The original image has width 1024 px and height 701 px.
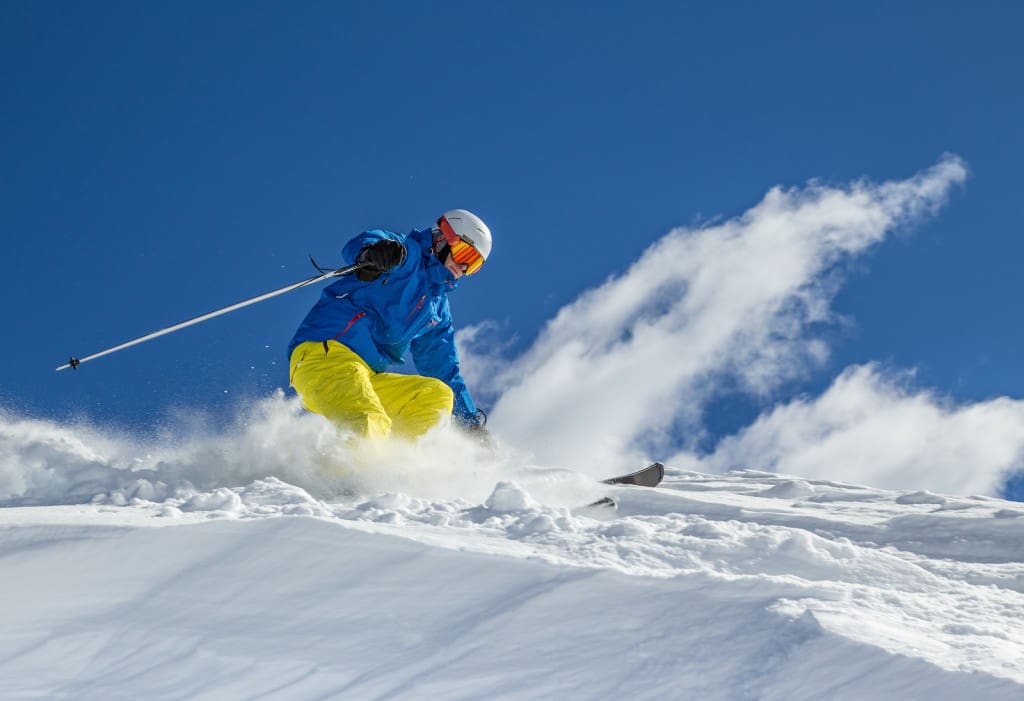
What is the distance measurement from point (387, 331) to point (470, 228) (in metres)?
Answer: 0.99

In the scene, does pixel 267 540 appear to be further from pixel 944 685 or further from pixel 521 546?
pixel 944 685

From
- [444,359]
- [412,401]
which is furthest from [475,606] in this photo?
[444,359]

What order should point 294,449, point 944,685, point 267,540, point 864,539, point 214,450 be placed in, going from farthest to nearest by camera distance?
point 214,450 → point 294,449 → point 864,539 → point 267,540 → point 944,685

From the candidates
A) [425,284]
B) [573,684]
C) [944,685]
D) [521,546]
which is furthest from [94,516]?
[425,284]

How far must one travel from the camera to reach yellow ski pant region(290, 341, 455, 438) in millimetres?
5992

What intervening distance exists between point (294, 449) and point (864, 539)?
3480 millimetres

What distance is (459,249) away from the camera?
22.9 feet

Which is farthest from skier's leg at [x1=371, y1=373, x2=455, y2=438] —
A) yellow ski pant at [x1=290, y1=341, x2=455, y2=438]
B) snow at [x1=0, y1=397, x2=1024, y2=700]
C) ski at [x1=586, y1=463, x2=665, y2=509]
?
snow at [x1=0, y1=397, x2=1024, y2=700]

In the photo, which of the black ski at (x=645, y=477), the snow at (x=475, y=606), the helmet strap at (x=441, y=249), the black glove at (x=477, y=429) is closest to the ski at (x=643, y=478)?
the black ski at (x=645, y=477)

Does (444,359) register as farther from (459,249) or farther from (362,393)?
(362,393)

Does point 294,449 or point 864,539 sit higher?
point 294,449

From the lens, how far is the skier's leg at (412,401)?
21.6 feet

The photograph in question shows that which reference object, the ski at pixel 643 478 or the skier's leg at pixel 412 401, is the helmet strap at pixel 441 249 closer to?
the skier's leg at pixel 412 401

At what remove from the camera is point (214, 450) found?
6.50 meters
